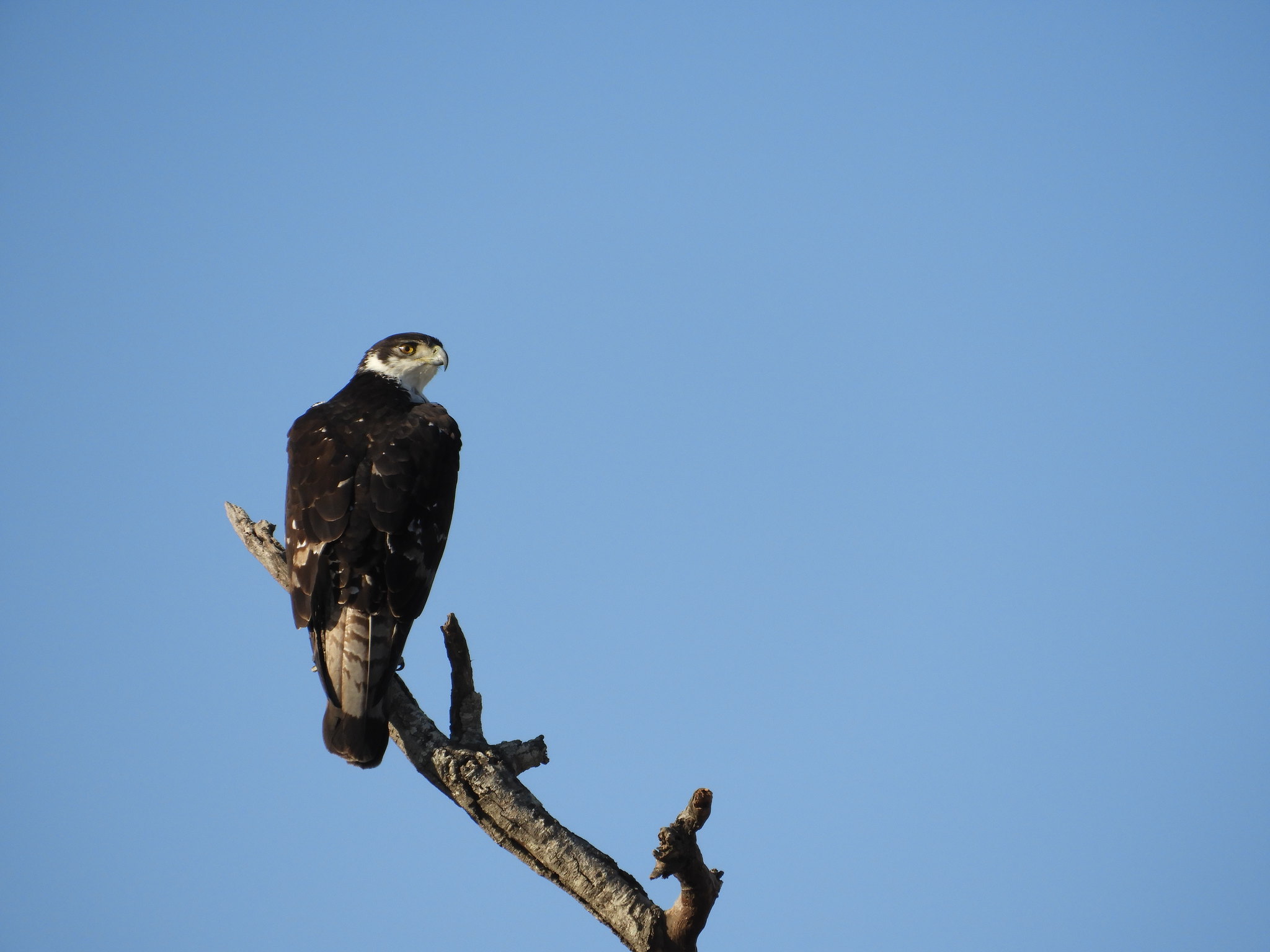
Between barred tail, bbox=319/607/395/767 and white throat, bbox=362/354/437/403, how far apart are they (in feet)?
8.96

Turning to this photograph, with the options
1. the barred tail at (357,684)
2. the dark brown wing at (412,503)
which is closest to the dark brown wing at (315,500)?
the dark brown wing at (412,503)

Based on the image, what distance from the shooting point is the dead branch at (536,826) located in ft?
16.7

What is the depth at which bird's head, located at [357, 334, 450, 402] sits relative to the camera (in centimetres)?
853

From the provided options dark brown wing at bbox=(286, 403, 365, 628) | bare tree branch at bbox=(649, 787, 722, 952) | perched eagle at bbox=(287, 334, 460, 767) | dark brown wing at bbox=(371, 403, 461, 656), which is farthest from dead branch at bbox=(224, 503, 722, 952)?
dark brown wing at bbox=(286, 403, 365, 628)

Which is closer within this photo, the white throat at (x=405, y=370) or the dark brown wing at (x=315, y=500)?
the dark brown wing at (x=315, y=500)

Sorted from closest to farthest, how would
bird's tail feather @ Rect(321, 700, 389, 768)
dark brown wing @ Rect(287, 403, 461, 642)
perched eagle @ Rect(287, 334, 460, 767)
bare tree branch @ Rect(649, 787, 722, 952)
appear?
bare tree branch @ Rect(649, 787, 722, 952) → bird's tail feather @ Rect(321, 700, 389, 768) → perched eagle @ Rect(287, 334, 460, 767) → dark brown wing @ Rect(287, 403, 461, 642)

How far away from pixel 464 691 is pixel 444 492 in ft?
4.99

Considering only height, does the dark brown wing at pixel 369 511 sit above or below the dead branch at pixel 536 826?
above

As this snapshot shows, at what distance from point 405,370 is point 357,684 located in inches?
132

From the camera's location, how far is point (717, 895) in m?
5.29

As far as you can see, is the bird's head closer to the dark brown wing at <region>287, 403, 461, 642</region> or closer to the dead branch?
the dark brown wing at <region>287, 403, 461, 642</region>

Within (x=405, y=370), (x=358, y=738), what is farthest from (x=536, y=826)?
(x=405, y=370)

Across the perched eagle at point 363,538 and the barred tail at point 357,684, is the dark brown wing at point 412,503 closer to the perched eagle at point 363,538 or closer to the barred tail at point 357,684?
the perched eagle at point 363,538

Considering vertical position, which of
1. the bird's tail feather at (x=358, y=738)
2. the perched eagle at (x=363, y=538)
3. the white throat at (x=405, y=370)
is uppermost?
the white throat at (x=405, y=370)
